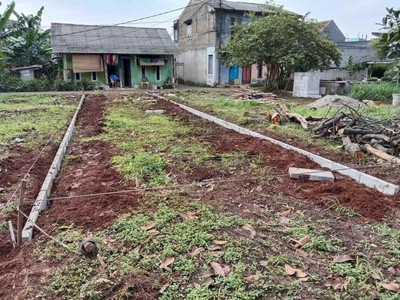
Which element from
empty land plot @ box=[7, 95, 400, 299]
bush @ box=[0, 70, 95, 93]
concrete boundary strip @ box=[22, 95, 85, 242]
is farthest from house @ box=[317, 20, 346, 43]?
concrete boundary strip @ box=[22, 95, 85, 242]

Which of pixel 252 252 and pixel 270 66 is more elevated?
pixel 270 66

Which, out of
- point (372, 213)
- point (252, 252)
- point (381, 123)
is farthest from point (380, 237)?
point (381, 123)

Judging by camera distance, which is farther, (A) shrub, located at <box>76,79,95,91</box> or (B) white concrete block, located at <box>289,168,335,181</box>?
(A) shrub, located at <box>76,79,95,91</box>

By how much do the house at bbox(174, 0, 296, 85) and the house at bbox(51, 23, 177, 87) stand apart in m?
2.76

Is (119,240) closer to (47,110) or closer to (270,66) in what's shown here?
(47,110)

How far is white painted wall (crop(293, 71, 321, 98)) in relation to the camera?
16938 millimetres

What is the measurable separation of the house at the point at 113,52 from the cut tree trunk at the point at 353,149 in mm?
19377

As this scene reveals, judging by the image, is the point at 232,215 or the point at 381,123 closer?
the point at 232,215

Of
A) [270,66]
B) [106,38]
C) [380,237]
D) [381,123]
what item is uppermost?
[106,38]

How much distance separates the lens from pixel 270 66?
18703mm

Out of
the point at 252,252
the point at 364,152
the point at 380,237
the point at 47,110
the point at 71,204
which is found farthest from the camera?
the point at 47,110

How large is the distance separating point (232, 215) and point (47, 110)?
34.7 feet

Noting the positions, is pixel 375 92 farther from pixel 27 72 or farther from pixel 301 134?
pixel 27 72

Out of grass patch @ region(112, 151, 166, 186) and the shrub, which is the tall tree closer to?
the shrub
